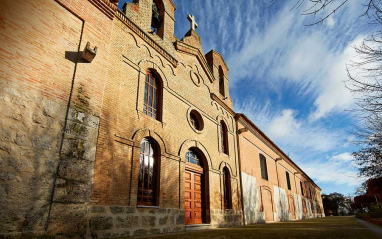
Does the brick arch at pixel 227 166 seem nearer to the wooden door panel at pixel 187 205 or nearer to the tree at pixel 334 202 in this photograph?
the wooden door panel at pixel 187 205

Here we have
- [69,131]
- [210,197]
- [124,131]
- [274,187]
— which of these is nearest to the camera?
[69,131]

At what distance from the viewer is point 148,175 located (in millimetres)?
7375

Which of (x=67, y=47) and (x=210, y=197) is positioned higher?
(x=67, y=47)

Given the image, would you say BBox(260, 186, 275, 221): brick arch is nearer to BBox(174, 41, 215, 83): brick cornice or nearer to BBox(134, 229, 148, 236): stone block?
BBox(174, 41, 215, 83): brick cornice

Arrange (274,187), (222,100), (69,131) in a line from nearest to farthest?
1. (69,131)
2. (222,100)
3. (274,187)

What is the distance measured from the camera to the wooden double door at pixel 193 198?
350 inches

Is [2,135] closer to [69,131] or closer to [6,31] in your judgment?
[69,131]

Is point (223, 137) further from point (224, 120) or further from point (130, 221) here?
point (130, 221)

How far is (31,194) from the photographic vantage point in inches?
170

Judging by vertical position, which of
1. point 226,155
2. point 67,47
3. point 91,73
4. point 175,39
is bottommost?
point 226,155

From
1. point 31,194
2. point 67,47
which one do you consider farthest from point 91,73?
point 31,194

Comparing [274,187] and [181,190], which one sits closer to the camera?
[181,190]

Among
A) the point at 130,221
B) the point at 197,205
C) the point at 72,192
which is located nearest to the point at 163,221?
the point at 130,221

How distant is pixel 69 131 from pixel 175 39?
730 cm
